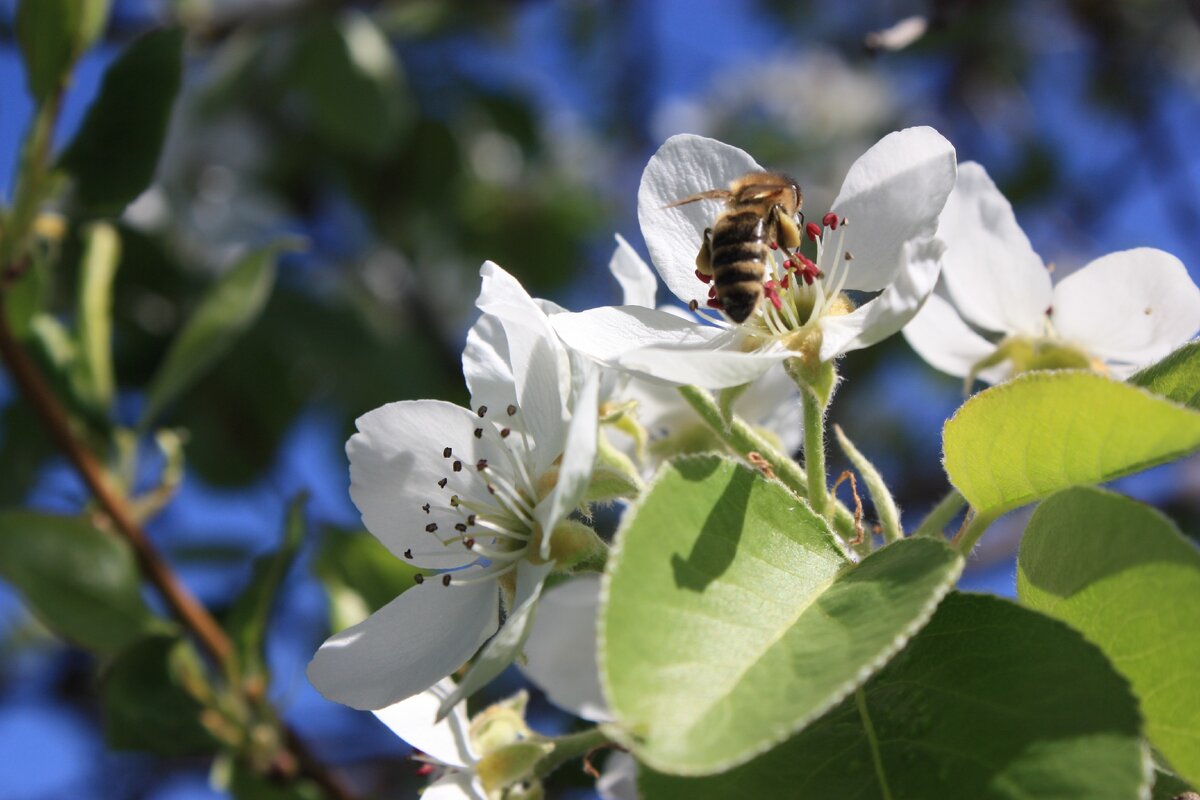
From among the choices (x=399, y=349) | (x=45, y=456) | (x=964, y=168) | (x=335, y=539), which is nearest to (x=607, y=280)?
(x=399, y=349)

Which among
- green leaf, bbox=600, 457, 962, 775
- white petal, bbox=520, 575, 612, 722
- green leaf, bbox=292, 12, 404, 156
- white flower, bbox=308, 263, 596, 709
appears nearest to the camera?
green leaf, bbox=600, 457, 962, 775

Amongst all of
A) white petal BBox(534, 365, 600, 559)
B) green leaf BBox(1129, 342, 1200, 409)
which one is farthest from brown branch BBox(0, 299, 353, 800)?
green leaf BBox(1129, 342, 1200, 409)

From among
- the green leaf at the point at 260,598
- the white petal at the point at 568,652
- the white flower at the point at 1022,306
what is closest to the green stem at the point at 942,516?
the white flower at the point at 1022,306

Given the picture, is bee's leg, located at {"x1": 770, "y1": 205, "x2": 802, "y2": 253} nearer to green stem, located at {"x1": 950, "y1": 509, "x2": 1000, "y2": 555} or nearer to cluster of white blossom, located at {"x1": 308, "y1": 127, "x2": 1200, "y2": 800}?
cluster of white blossom, located at {"x1": 308, "y1": 127, "x2": 1200, "y2": 800}

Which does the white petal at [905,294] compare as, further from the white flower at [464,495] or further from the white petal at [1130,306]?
the white petal at [1130,306]

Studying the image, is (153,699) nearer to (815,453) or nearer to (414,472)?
(414,472)

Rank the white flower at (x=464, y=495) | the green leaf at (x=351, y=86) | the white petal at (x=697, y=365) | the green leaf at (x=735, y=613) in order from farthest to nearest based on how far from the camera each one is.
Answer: the green leaf at (x=351, y=86), the white flower at (x=464, y=495), the white petal at (x=697, y=365), the green leaf at (x=735, y=613)

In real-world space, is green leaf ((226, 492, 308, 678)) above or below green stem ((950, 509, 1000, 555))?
below
